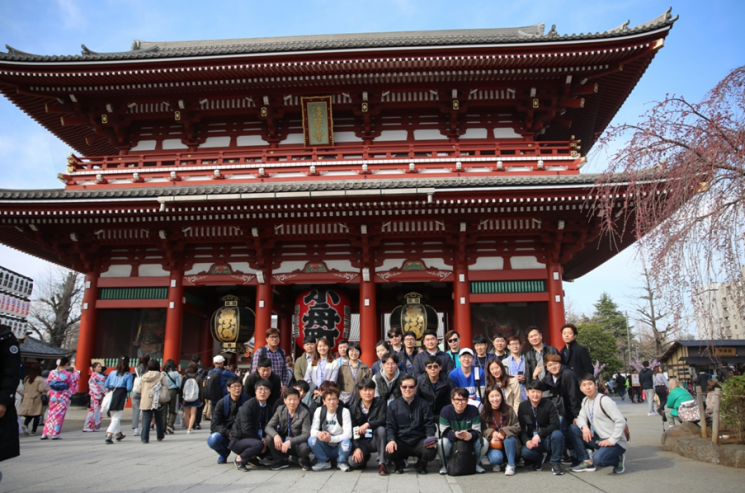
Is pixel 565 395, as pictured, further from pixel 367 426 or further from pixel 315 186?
pixel 315 186

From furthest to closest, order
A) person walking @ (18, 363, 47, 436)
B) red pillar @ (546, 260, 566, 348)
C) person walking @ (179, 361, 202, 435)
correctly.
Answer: red pillar @ (546, 260, 566, 348) → person walking @ (179, 361, 202, 435) → person walking @ (18, 363, 47, 436)

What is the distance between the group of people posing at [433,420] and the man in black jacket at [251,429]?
0.04 ft

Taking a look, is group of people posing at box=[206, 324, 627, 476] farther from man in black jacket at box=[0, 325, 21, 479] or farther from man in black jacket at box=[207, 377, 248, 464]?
man in black jacket at box=[0, 325, 21, 479]

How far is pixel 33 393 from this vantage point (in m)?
9.83

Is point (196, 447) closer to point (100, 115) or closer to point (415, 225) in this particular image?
point (415, 225)

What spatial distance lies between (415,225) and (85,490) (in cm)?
927

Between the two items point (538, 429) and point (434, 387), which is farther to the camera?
point (434, 387)

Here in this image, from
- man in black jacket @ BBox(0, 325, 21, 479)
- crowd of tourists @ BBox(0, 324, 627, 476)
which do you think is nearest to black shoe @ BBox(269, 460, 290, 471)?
crowd of tourists @ BBox(0, 324, 627, 476)

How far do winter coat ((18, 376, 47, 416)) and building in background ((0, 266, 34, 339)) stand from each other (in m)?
21.2

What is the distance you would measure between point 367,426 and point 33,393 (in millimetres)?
7674

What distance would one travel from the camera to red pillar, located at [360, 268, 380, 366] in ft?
40.8

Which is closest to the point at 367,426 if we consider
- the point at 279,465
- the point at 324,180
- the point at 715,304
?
the point at 279,465

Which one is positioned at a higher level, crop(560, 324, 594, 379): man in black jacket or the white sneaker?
crop(560, 324, 594, 379): man in black jacket

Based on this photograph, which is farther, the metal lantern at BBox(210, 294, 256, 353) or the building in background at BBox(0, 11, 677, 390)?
the metal lantern at BBox(210, 294, 256, 353)
